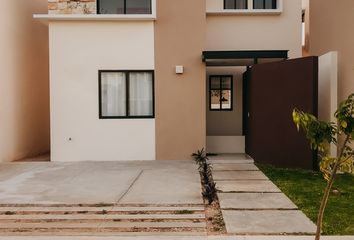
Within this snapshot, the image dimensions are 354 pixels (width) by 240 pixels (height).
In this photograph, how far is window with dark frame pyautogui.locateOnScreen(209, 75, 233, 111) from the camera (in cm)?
1334

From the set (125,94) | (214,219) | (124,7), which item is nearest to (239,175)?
(214,219)

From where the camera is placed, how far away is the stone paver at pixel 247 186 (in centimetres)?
727

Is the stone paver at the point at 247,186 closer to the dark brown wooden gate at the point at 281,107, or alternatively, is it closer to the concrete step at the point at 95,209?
the concrete step at the point at 95,209

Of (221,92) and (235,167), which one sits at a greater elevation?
(221,92)

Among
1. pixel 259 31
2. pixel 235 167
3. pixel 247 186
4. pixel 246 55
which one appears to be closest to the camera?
pixel 247 186

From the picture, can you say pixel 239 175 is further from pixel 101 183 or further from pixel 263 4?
pixel 263 4

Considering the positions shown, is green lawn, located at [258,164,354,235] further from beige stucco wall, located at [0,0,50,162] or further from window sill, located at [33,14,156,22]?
beige stucco wall, located at [0,0,50,162]

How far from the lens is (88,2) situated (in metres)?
11.2

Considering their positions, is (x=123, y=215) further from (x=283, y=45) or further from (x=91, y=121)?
(x=283, y=45)

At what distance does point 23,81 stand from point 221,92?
6501mm

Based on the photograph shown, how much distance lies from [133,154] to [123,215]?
5408 millimetres

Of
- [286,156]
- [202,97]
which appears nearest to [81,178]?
[202,97]

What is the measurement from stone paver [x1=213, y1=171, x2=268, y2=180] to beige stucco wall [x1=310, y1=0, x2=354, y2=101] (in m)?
2.89

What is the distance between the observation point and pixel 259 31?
1283cm
